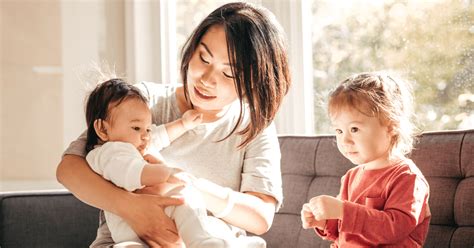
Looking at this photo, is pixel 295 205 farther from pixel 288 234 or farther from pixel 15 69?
pixel 15 69

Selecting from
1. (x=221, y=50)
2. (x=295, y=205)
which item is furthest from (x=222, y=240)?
(x=295, y=205)

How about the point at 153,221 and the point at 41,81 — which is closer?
the point at 153,221

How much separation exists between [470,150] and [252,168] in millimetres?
632

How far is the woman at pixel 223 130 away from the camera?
6.21 ft

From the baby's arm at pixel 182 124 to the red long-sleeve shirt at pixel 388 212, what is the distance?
0.51 m

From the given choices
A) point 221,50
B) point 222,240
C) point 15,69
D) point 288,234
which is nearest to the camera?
point 222,240

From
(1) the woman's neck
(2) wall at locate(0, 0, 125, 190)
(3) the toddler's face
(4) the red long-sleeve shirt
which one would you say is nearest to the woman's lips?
(1) the woman's neck

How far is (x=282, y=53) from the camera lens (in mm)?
2100

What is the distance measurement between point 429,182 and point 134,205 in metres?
0.89

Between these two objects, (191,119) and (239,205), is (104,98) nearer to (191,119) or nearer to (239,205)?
(191,119)

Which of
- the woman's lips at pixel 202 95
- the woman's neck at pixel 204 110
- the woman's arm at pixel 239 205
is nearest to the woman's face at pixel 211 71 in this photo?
the woman's lips at pixel 202 95

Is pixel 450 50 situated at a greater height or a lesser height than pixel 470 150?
greater

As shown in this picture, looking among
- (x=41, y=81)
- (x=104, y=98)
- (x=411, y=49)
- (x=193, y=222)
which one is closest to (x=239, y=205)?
(x=193, y=222)

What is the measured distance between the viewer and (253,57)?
78.4 inches
